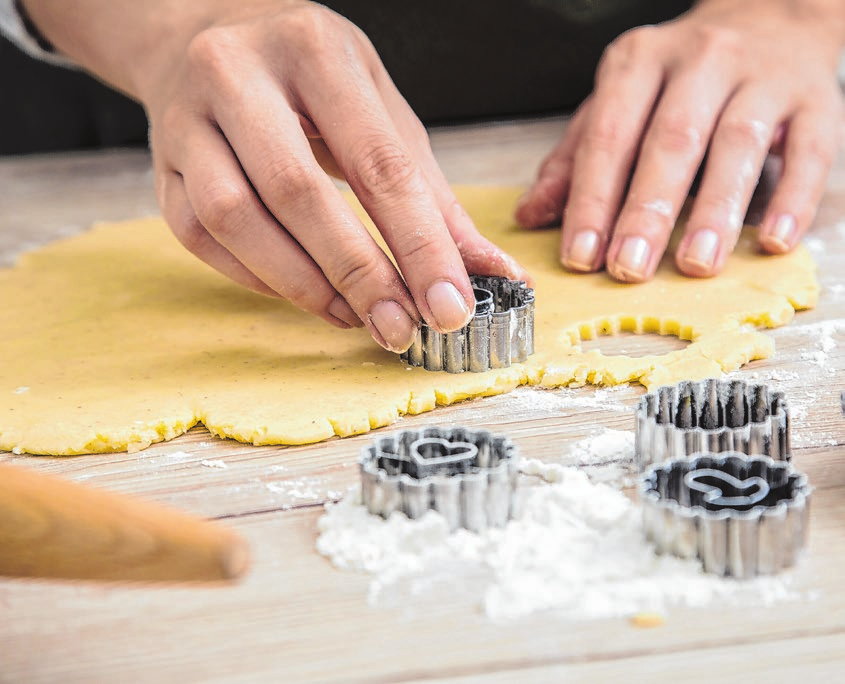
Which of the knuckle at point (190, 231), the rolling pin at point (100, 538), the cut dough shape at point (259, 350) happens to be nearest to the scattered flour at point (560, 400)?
the cut dough shape at point (259, 350)

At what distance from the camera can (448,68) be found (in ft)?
7.48

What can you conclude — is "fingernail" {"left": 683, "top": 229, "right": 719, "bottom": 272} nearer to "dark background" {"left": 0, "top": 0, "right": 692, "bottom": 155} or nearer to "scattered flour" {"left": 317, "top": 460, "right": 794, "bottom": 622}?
"scattered flour" {"left": 317, "top": 460, "right": 794, "bottom": 622}

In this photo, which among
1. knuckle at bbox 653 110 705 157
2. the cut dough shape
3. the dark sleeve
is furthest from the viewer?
the dark sleeve

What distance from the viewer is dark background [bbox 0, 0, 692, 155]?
219cm

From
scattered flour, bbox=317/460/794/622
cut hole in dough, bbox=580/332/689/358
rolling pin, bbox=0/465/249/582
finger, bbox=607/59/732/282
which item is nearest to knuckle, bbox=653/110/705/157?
finger, bbox=607/59/732/282

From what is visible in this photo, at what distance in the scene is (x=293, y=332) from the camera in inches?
52.3

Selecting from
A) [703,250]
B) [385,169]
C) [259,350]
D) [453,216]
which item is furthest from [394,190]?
[703,250]

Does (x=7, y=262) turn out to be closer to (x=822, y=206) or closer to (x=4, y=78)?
(x=4, y=78)

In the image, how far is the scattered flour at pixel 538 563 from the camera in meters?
0.74

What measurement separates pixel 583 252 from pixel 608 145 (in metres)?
0.21

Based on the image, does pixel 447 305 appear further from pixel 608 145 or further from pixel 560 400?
pixel 608 145

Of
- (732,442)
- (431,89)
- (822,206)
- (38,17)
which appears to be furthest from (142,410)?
(431,89)

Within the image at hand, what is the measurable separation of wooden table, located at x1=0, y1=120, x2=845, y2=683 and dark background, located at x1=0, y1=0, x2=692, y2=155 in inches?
53.8

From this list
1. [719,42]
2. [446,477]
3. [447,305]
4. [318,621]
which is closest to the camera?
[318,621]
